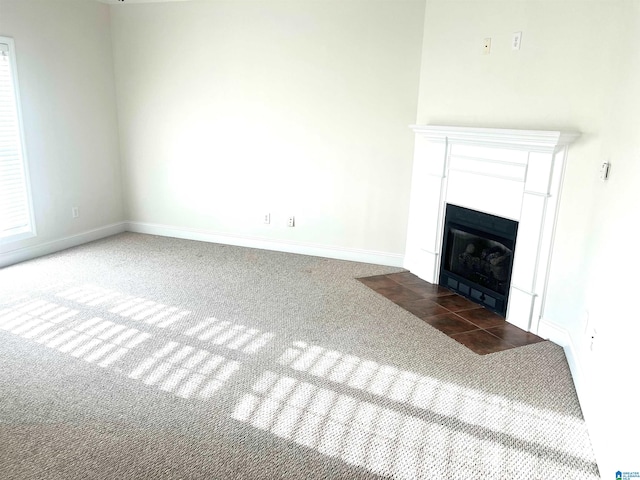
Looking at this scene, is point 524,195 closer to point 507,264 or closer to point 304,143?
point 507,264

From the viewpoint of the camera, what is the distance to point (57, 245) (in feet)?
17.1

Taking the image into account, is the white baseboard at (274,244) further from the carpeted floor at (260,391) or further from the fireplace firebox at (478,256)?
the carpeted floor at (260,391)

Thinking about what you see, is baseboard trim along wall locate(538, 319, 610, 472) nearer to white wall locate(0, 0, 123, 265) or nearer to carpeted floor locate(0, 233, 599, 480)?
carpeted floor locate(0, 233, 599, 480)

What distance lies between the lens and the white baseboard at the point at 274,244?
504 centimetres

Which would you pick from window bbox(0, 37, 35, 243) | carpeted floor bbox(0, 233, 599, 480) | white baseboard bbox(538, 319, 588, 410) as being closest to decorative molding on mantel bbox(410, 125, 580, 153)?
white baseboard bbox(538, 319, 588, 410)

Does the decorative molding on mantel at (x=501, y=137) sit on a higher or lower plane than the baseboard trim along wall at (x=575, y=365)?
higher

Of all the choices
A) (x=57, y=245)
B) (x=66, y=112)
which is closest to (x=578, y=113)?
(x=66, y=112)

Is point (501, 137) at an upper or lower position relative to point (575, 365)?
upper

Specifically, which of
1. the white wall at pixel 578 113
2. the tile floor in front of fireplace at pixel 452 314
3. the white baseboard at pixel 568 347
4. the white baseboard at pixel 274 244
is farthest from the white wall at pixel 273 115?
the white baseboard at pixel 568 347

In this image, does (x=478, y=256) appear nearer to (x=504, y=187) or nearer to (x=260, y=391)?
(x=504, y=187)

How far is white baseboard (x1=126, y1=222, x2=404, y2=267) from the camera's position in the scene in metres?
5.04

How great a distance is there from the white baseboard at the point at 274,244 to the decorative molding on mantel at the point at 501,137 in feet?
4.38

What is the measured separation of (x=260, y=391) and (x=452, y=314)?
1820 millimetres

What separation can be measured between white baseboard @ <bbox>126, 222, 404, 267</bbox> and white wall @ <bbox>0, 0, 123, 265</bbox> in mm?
576
